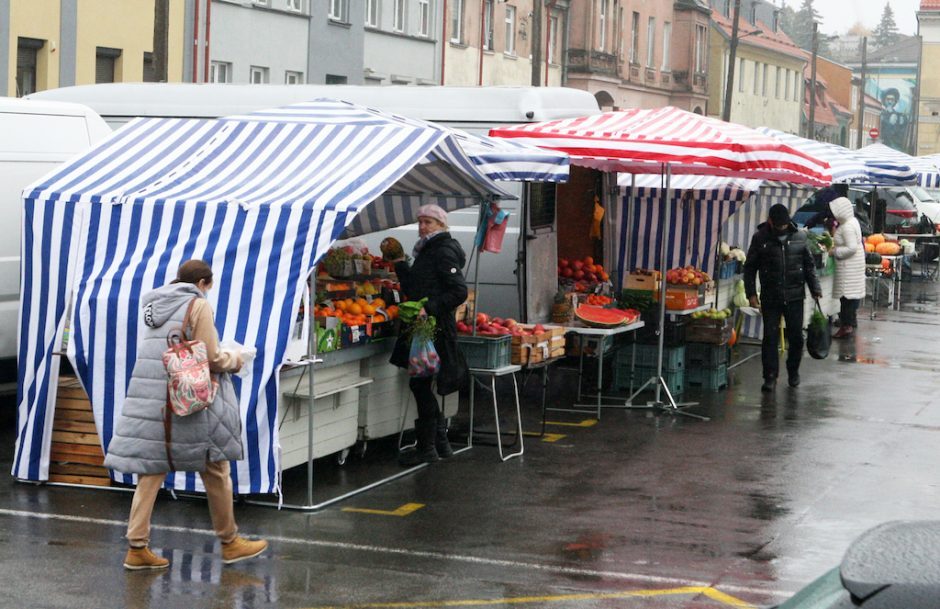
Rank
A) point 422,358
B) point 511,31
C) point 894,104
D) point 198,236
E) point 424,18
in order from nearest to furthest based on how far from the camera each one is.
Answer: point 198,236, point 422,358, point 424,18, point 511,31, point 894,104

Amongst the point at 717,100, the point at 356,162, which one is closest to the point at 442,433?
the point at 356,162

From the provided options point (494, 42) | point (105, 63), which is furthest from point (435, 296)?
point (494, 42)

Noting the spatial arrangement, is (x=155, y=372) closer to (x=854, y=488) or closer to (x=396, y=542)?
(x=396, y=542)

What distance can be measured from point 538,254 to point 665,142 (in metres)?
2.04

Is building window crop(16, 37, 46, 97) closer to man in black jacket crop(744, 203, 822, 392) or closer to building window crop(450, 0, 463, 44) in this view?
man in black jacket crop(744, 203, 822, 392)

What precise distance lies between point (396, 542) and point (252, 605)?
56.9 inches

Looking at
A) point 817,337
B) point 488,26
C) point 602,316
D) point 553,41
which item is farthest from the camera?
point 553,41

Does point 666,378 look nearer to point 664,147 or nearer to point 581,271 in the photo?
point 581,271

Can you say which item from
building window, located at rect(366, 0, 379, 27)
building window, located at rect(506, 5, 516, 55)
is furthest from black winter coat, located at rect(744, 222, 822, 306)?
building window, located at rect(506, 5, 516, 55)

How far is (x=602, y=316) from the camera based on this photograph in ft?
45.4

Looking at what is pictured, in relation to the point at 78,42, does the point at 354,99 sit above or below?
below

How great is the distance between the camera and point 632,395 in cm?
1471

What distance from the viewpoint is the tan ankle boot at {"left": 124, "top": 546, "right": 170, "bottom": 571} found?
8.16 metres

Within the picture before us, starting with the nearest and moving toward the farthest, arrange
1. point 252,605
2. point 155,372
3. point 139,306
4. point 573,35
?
1. point 252,605
2. point 155,372
3. point 139,306
4. point 573,35
